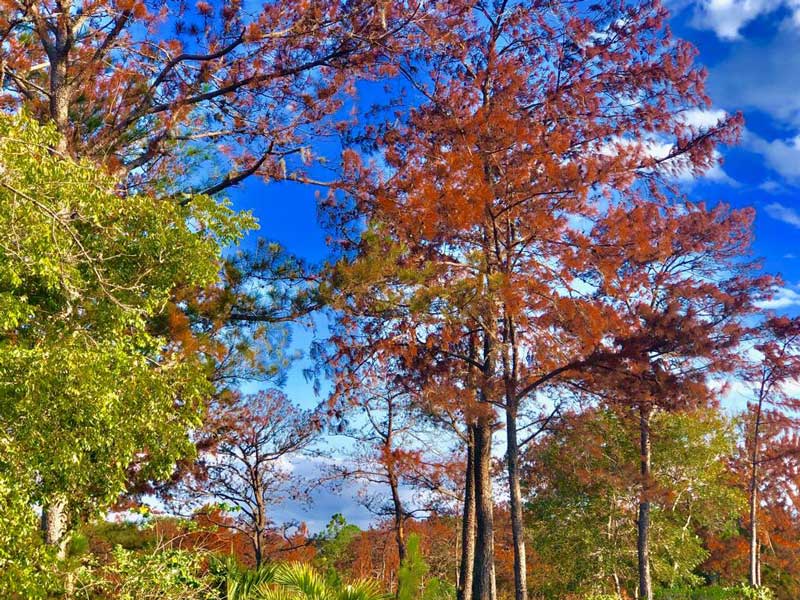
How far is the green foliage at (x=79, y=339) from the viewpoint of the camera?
25.1 feet

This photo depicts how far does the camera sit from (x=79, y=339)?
8.59 metres

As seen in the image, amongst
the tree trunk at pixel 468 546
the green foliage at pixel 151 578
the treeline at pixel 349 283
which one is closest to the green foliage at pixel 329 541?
the treeline at pixel 349 283

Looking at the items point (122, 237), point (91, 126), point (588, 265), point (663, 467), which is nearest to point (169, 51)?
point (91, 126)

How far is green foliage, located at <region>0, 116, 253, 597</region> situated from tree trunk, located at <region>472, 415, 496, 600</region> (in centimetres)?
645

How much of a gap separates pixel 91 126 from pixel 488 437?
9.39 meters

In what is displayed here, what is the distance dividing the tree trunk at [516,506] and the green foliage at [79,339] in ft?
20.5

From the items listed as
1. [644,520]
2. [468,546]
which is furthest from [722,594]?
[468,546]

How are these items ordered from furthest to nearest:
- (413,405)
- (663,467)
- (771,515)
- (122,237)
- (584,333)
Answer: (771,515)
(663,467)
(413,405)
(584,333)
(122,237)

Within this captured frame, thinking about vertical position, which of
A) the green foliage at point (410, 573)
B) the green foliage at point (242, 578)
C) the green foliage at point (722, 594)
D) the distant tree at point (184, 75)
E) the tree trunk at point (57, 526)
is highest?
the distant tree at point (184, 75)

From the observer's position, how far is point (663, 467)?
2084 centimetres

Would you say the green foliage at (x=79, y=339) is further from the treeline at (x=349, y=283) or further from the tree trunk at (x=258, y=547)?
the tree trunk at (x=258, y=547)

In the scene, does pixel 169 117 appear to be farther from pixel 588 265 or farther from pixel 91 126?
pixel 588 265

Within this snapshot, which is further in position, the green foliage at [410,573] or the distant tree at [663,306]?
the distant tree at [663,306]

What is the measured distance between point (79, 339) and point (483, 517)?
8.38 m
